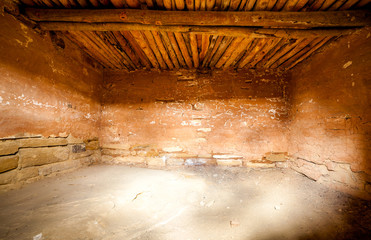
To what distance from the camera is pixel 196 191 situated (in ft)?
8.11

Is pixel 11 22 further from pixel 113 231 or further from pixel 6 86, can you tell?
pixel 113 231

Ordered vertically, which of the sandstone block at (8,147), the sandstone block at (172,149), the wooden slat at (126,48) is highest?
the wooden slat at (126,48)

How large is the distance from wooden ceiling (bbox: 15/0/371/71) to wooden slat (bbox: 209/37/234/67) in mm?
20

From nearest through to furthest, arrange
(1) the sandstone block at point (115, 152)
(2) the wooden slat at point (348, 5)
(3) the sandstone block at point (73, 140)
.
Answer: (2) the wooden slat at point (348, 5) < (3) the sandstone block at point (73, 140) < (1) the sandstone block at point (115, 152)

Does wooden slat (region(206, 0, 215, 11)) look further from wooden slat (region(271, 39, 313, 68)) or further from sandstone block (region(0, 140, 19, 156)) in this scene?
sandstone block (region(0, 140, 19, 156))

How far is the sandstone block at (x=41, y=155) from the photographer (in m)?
2.26

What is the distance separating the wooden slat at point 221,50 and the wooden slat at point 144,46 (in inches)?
55.6

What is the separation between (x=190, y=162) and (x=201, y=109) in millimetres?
1424

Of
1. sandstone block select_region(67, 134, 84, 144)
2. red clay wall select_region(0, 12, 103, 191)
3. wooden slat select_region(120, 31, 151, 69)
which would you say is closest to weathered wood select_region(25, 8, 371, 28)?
wooden slat select_region(120, 31, 151, 69)

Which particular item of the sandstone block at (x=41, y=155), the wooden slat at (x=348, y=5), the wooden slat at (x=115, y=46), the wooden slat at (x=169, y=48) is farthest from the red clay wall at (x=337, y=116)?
the sandstone block at (x=41, y=155)

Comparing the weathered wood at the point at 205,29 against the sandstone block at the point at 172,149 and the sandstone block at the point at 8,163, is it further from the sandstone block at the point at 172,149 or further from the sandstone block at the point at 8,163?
the sandstone block at the point at 172,149

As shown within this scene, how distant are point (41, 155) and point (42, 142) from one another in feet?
0.75

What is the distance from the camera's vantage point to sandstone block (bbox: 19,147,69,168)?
7.40 feet

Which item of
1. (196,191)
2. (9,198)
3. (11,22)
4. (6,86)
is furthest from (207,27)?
(9,198)
